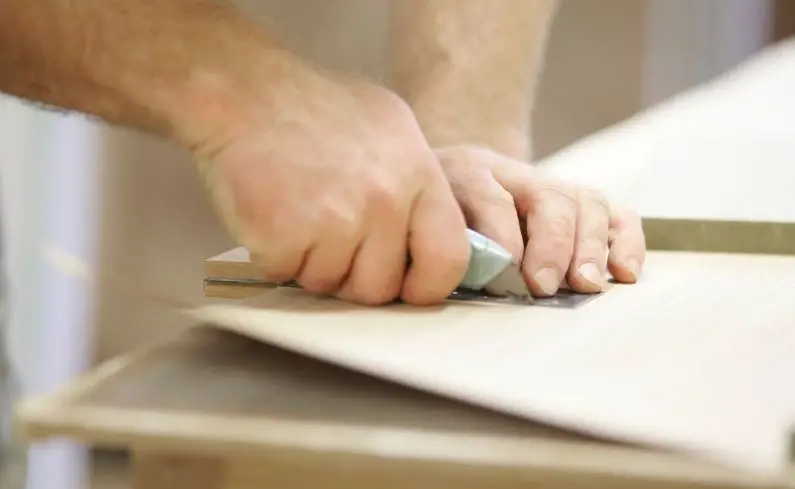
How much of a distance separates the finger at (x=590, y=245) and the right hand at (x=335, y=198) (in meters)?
0.10

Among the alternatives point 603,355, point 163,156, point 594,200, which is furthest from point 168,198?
point 603,355

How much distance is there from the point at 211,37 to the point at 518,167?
23cm

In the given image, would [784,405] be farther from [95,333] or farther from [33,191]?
[95,333]

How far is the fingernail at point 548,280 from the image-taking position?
0.48 meters

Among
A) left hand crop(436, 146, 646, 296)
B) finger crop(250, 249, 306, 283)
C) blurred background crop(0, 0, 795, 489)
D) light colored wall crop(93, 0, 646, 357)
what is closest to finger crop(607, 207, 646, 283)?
left hand crop(436, 146, 646, 296)

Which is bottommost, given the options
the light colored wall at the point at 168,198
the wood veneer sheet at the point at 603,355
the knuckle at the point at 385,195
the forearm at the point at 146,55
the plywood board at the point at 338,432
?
the plywood board at the point at 338,432

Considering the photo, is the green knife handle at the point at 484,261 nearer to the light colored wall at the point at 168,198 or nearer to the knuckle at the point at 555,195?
the knuckle at the point at 555,195

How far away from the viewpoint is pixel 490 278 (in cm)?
45

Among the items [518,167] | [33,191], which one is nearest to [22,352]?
[33,191]

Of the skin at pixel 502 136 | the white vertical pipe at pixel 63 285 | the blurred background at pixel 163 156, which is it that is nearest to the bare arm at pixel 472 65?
the skin at pixel 502 136

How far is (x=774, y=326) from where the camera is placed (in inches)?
16.3

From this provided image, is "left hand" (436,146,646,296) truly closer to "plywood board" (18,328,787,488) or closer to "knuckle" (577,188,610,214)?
"knuckle" (577,188,610,214)

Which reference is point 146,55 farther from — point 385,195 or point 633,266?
point 633,266

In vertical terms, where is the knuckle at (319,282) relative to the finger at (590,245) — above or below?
below
